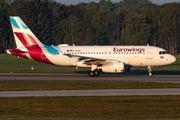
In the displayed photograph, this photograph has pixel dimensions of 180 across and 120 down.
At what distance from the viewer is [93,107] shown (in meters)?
16.1

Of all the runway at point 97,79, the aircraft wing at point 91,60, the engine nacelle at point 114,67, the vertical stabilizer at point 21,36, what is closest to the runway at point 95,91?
the runway at point 97,79

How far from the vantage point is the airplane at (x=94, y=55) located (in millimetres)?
35844

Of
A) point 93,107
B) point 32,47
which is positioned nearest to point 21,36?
point 32,47

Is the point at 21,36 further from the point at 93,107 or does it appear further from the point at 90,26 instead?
the point at 90,26

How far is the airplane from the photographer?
35844 millimetres

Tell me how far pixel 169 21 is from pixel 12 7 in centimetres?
6851

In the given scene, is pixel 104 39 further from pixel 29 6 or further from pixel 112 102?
pixel 112 102

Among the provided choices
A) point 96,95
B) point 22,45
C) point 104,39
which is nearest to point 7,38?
point 104,39

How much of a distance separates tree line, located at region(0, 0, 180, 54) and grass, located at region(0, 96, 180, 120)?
315 feet

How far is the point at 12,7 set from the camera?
129 meters

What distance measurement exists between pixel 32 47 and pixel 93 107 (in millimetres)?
23689

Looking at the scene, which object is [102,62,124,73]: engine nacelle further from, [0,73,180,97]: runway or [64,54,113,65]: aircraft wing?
[0,73,180,97]: runway

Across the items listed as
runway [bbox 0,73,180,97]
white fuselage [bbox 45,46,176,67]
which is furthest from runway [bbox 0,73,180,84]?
white fuselage [bbox 45,46,176,67]

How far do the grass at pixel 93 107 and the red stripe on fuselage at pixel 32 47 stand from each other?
1897 centimetres
